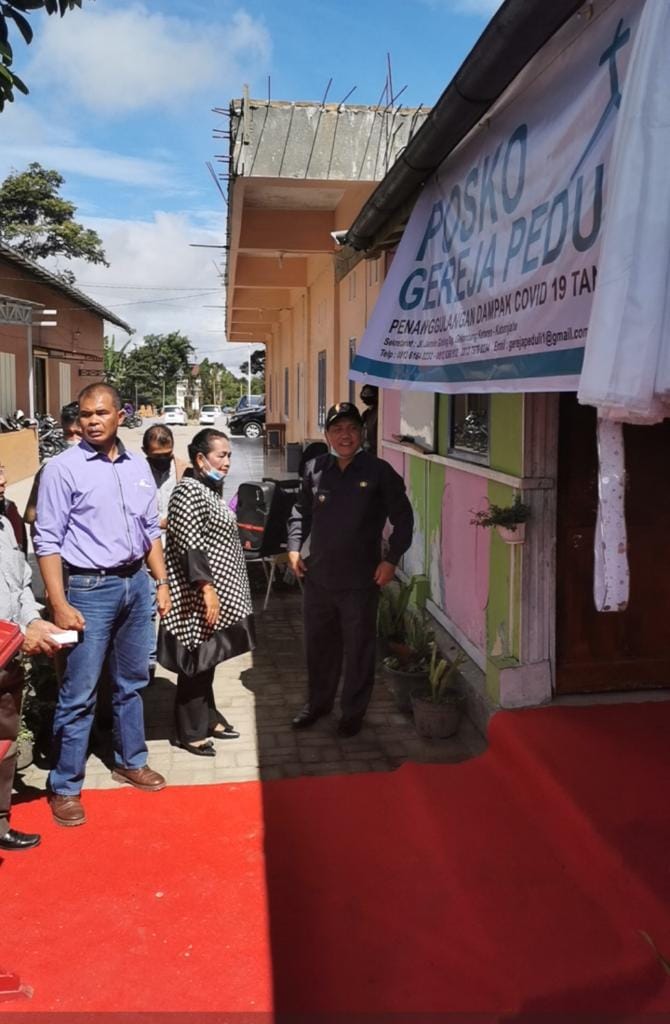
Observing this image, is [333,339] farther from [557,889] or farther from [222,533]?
[557,889]

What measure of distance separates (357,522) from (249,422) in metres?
32.9

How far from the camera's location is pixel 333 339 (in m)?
11.1

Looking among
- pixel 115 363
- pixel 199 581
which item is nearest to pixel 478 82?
pixel 199 581

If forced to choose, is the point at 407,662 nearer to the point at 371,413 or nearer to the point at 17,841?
the point at 17,841

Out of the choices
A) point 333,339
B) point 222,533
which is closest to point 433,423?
point 222,533

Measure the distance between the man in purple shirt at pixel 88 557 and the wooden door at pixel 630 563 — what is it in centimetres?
205

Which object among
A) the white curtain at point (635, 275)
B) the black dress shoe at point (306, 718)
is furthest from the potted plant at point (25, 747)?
the white curtain at point (635, 275)

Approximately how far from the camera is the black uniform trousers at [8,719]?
329 cm

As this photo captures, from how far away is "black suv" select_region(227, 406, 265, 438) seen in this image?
3644 centimetres

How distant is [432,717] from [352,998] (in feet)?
6.60

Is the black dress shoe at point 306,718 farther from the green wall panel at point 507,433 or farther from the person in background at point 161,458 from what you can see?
the green wall panel at point 507,433

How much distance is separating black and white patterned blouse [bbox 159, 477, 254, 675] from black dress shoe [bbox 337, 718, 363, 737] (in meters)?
0.69

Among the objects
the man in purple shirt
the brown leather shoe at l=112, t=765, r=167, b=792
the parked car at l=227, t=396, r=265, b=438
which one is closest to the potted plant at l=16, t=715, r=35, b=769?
the man in purple shirt

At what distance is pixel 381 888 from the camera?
10.5ft
